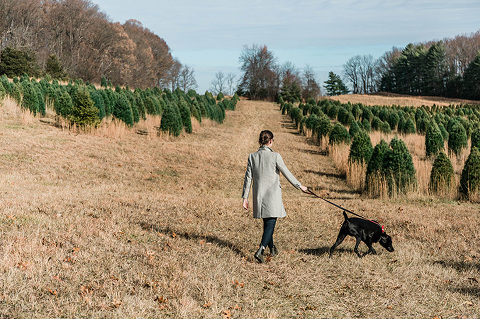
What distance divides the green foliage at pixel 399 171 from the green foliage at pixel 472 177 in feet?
3.95

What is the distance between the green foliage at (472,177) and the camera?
10.2m

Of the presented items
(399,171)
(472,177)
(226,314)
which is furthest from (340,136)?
(226,314)

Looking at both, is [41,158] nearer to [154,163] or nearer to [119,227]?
[154,163]

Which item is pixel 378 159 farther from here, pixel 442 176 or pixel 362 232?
pixel 362 232

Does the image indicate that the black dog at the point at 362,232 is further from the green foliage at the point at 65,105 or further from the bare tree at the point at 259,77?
the bare tree at the point at 259,77

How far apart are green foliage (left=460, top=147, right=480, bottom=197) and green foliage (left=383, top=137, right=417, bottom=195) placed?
120cm

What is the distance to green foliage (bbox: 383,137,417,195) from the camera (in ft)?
35.8

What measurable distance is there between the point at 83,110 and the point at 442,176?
13.8 metres

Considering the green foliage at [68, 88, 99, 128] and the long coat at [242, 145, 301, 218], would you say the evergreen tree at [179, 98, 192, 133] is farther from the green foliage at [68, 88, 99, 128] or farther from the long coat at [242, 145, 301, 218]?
the long coat at [242, 145, 301, 218]

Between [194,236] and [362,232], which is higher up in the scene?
[362,232]

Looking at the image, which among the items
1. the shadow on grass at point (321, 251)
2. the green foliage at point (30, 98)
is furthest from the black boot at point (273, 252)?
the green foliage at point (30, 98)

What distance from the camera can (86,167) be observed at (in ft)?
40.9

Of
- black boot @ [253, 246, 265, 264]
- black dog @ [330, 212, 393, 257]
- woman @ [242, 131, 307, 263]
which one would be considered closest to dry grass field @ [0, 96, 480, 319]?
black boot @ [253, 246, 265, 264]

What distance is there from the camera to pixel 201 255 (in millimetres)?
5707
